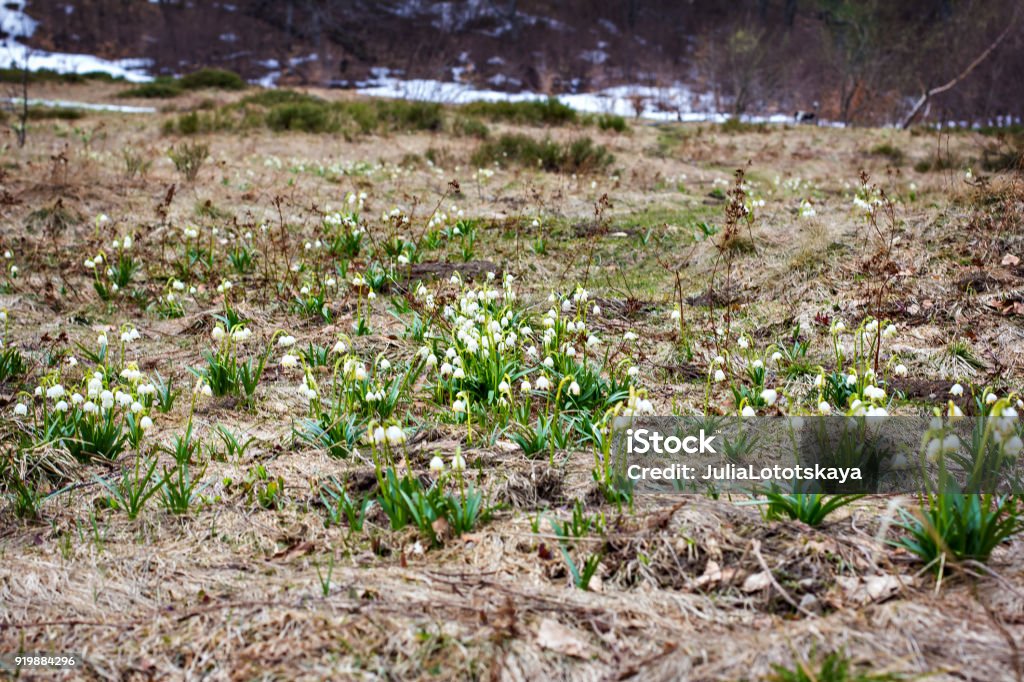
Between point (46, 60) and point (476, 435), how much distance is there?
103 ft

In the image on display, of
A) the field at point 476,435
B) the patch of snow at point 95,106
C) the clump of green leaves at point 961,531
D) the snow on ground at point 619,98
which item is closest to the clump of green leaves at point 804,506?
the field at point 476,435

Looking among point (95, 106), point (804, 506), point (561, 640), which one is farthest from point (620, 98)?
point (561, 640)

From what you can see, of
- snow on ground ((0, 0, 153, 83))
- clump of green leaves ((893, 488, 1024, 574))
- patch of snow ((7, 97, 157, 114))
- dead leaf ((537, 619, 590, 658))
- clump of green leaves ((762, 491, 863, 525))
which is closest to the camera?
dead leaf ((537, 619, 590, 658))

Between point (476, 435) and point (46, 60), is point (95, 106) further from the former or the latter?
point (476, 435)

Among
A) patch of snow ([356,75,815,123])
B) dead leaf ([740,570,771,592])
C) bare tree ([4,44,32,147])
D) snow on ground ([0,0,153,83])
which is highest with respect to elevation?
snow on ground ([0,0,153,83])

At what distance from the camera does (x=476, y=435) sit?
12.0ft

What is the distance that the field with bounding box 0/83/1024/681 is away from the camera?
7.32ft

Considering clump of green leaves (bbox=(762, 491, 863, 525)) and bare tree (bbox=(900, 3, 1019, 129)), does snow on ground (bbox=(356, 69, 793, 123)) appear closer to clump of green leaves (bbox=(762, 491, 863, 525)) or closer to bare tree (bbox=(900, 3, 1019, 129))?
bare tree (bbox=(900, 3, 1019, 129))

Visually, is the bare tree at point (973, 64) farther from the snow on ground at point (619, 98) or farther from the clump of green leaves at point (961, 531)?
the clump of green leaves at point (961, 531)

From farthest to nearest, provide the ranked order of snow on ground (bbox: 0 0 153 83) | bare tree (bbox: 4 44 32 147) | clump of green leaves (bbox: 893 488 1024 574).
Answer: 1. snow on ground (bbox: 0 0 153 83)
2. bare tree (bbox: 4 44 32 147)
3. clump of green leaves (bbox: 893 488 1024 574)

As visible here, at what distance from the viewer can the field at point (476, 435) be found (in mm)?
2230

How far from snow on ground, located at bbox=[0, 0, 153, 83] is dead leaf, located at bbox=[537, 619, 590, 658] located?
91.5 feet

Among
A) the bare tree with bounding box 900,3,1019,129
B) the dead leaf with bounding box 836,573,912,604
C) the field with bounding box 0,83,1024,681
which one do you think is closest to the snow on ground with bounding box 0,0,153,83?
the field with bounding box 0,83,1024,681

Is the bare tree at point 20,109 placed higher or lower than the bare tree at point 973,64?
lower
